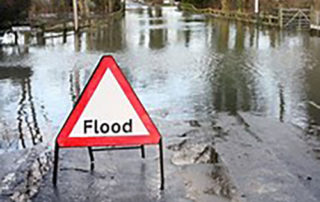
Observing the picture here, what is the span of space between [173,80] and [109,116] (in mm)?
8524

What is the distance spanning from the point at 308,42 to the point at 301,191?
20.9m

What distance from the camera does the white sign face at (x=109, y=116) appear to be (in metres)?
5.10

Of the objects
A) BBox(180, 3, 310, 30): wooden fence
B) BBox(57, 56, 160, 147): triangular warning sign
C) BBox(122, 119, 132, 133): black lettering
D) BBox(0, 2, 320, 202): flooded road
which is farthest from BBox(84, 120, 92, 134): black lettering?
BBox(180, 3, 310, 30): wooden fence

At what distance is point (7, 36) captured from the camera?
95.1 ft

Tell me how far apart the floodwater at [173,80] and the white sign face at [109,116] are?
7.95 ft

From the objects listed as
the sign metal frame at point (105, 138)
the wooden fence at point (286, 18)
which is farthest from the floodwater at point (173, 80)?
the wooden fence at point (286, 18)

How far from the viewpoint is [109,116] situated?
5129mm

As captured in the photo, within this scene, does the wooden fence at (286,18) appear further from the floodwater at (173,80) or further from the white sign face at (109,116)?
the white sign face at (109,116)

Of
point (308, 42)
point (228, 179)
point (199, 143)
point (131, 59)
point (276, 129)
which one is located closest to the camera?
point (228, 179)

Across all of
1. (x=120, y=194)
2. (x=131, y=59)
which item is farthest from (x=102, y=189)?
(x=131, y=59)

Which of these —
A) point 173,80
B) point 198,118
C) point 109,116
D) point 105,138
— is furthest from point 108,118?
point 173,80

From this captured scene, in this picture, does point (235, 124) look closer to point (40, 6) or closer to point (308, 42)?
point (308, 42)

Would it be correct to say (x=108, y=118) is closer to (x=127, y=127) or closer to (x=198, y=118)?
(x=127, y=127)

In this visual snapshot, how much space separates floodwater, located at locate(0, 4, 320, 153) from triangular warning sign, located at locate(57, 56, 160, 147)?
7.84ft
